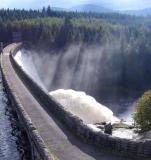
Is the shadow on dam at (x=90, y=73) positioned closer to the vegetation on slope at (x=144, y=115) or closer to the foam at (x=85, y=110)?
the foam at (x=85, y=110)

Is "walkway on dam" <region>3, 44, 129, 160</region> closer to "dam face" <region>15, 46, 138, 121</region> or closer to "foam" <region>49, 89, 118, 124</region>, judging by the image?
"foam" <region>49, 89, 118, 124</region>

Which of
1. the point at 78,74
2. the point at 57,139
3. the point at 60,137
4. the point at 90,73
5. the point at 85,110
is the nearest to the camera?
the point at 57,139

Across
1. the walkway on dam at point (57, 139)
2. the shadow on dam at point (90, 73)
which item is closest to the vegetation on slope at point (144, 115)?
the walkway on dam at point (57, 139)

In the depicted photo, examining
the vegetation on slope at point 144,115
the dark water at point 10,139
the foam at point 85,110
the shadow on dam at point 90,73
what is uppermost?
the vegetation on slope at point 144,115

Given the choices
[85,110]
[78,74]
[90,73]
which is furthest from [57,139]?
[90,73]

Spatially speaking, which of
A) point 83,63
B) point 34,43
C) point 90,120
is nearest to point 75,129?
point 90,120

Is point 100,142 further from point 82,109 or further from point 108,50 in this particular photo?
point 108,50

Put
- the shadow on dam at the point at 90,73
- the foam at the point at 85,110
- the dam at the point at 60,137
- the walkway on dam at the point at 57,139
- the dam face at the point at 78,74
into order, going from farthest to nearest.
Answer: the shadow on dam at the point at 90,73 < the dam face at the point at 78,74 < the foam at the point at 85,110 < the walkway on dam at the point at 57,139 < the dam at the point at 60,137

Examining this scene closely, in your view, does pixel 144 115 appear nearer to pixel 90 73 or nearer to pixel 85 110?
pixel 85 110
